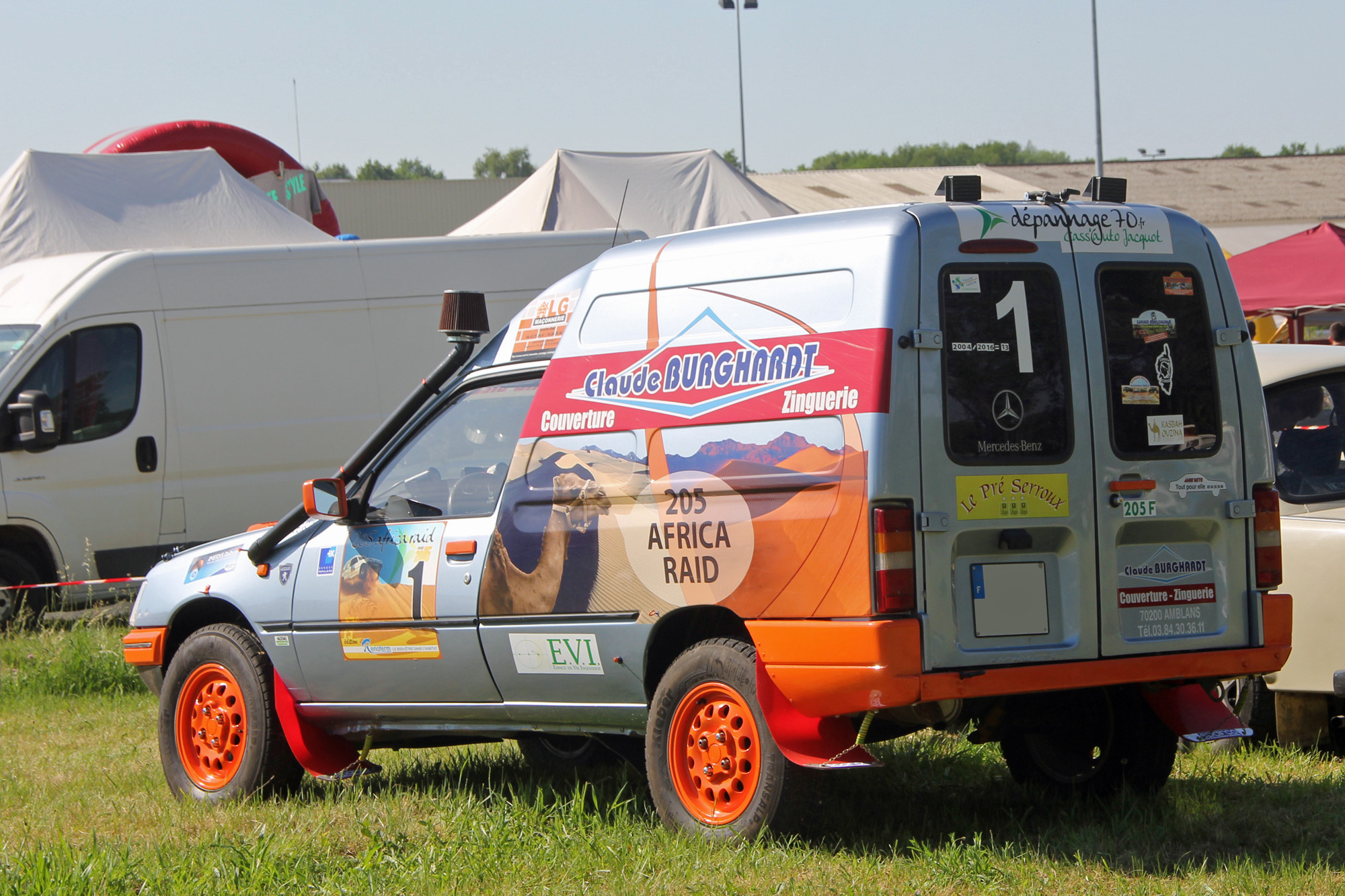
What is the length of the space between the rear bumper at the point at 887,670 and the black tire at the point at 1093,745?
1.59 feet

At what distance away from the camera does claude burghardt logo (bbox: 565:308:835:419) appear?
4.74 metres

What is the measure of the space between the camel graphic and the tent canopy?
1222 cm

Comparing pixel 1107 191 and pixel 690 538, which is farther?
pixel 1107 191

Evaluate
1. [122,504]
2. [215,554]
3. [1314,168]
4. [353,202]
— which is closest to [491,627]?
[215,554]

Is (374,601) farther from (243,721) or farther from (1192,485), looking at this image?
(1192,485)

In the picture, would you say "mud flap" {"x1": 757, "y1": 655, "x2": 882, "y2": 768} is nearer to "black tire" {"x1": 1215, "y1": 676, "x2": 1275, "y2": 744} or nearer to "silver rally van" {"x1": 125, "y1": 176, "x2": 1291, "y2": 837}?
"silver rally van" {"x1": 125, "y1": 176, "x2": 1291, "y2": 837}

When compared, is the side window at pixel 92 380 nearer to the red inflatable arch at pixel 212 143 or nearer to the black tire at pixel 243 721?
the black tire at pixel 243 721

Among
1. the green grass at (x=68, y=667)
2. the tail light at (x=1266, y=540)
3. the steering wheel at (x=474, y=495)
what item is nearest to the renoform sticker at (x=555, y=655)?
the steering wheel at (x=474, y=495)

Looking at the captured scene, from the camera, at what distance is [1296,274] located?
16531 millimetres

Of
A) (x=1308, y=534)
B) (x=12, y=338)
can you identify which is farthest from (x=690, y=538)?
(x=12, y=338)

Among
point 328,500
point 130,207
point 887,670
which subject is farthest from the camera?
point 130,207

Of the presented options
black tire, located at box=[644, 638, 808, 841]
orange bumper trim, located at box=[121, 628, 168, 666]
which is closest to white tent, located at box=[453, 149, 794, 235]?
orange bumper trim, located at box=[121, 628, 168, 666]

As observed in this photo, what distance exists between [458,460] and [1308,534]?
135 inches

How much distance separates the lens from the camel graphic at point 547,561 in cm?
519
